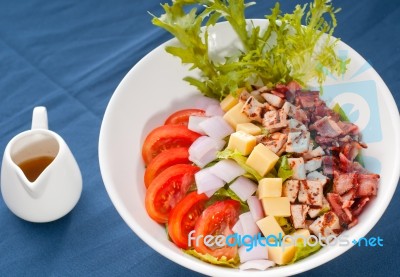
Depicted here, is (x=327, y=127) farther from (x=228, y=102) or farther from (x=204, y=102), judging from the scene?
(x=204, y=102)

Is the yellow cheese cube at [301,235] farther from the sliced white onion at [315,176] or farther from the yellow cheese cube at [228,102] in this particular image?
the yellow cheese cube at [228,102]

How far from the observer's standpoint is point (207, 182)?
1.73 metres

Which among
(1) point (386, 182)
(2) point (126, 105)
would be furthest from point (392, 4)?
(2) point (126, 105)

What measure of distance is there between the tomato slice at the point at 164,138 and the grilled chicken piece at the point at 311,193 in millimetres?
412

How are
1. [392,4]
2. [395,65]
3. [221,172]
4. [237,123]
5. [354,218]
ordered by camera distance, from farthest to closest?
[392,4]
[395,65]
[237,123]
[221,172]
[354,218]

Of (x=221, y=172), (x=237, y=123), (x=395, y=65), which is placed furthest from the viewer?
(x=395, y=65)

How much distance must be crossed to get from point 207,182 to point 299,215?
0.95 ft

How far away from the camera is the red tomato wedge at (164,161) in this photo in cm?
181

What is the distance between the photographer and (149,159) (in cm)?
189

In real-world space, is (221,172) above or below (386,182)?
below

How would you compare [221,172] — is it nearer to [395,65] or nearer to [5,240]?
[5,240]

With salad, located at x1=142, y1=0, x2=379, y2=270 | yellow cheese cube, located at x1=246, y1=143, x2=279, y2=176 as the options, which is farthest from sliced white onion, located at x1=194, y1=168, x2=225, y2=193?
yellow cheese cube, located at x1=246, y1=143, x2=279, y2=176

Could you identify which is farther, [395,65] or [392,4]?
[392,4]

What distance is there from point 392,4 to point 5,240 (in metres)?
1.84
